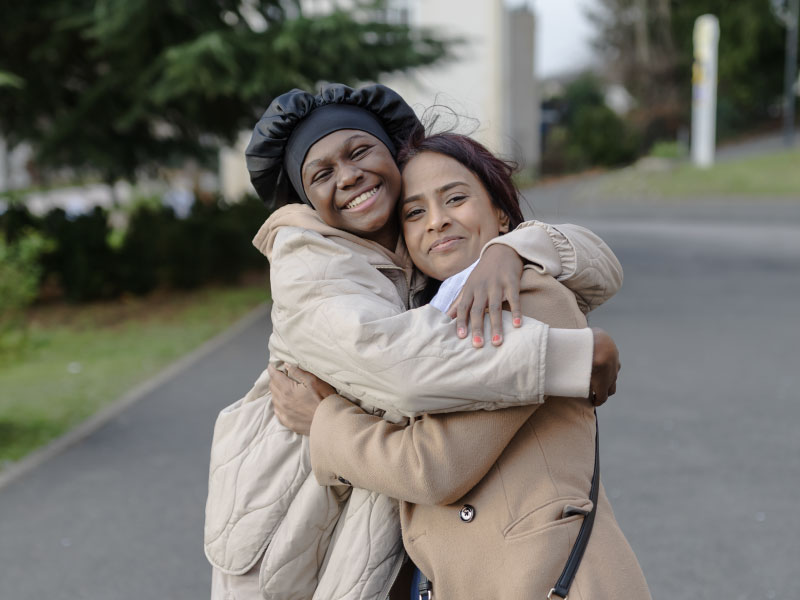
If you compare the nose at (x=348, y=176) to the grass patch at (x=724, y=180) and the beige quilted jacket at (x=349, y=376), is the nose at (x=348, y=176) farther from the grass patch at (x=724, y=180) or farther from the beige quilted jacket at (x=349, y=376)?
the grass patch at (x=724, y=180)

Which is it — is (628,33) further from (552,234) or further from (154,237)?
(552,234)

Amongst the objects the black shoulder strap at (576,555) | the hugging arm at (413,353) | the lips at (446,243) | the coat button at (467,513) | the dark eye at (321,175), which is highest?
the dark eye at (321,175)

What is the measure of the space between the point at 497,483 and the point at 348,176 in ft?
2.34

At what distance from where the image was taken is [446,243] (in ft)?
6.25

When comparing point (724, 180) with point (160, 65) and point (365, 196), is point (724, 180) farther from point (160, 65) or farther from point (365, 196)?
point (365, 196)

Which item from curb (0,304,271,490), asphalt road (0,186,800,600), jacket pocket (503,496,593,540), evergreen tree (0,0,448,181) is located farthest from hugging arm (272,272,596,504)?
evergreen tree (0,0,448,181)

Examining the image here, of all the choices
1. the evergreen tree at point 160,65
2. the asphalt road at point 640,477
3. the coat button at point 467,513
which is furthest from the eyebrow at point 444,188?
the evergreen tree at point 160,65

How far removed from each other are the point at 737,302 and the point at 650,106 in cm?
2841

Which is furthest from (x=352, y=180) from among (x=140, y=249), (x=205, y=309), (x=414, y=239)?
(x=140, y=249)

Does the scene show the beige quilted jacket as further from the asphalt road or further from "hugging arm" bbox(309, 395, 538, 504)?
the asphalt road

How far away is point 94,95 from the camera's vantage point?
35.2 ft

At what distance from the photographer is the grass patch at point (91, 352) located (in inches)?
255

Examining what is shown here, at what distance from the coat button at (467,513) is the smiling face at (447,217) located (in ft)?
1.60

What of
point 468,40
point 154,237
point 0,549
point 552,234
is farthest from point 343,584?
point 154,237
